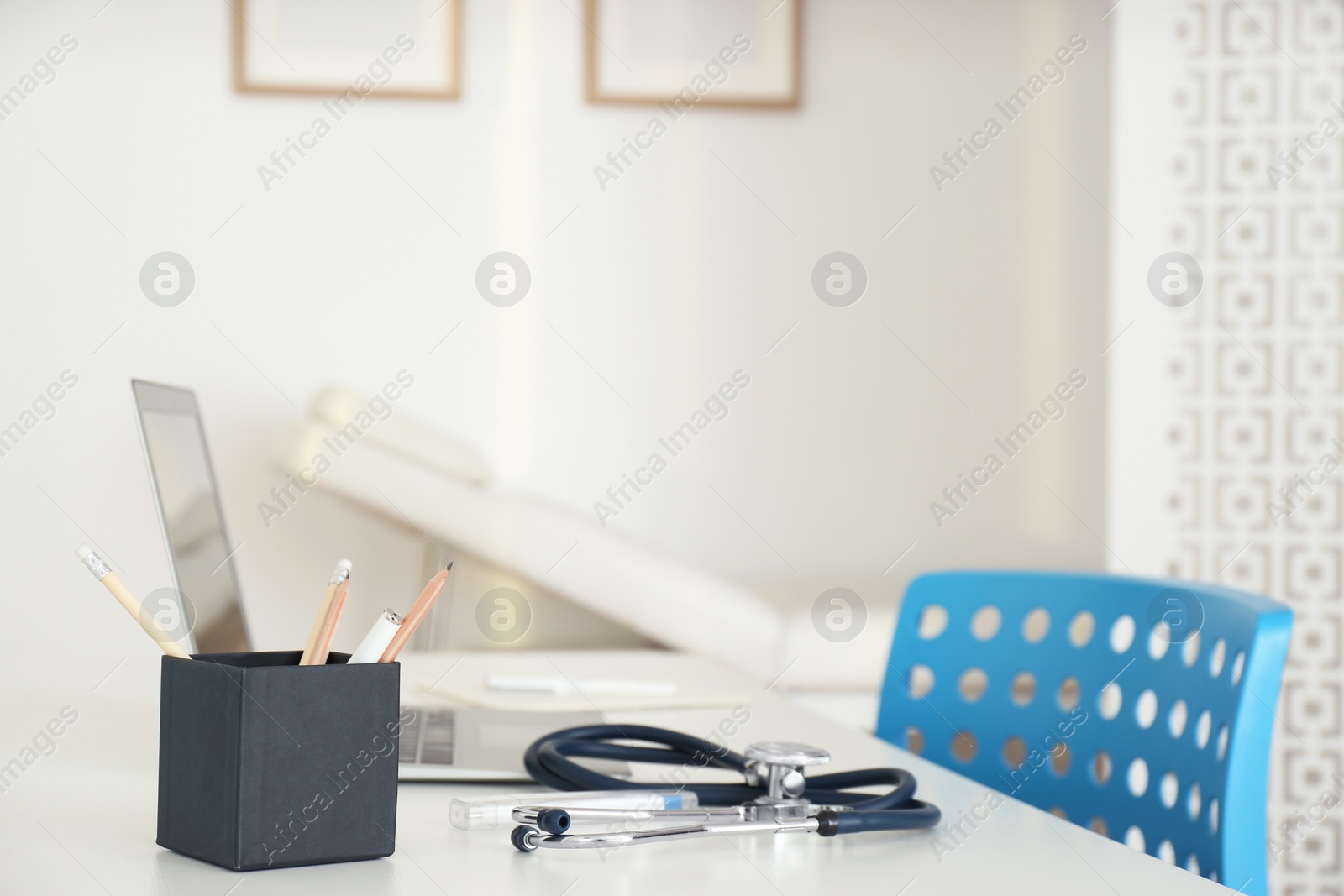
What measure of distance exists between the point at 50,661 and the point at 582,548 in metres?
1.03

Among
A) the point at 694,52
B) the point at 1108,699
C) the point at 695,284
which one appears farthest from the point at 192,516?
the point at 694,52

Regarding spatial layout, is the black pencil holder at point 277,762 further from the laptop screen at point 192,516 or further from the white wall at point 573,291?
the white wall at point 573,291

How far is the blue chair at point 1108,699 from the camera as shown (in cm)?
79

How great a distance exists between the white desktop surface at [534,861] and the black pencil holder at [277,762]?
0.5 inches

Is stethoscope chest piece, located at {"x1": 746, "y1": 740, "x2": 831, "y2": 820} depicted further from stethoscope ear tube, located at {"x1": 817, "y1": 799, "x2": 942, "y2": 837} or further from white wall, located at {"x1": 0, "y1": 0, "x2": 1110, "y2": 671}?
white wall, located at {"x1": 0, "y1": 0, "x2": 1110, "y2": 671}

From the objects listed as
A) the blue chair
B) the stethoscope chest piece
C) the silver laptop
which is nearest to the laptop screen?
the silver laptop

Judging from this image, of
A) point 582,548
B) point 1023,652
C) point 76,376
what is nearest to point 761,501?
point 582,548

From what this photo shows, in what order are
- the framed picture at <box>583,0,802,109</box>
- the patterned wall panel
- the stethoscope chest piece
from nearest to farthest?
1. the stethoscope chest piece
2. the patterned wall panel
3. the framed picture at <box>583,0,802,109</box>

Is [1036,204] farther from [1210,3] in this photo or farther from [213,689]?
[213,689]

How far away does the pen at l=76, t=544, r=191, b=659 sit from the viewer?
0.59 metres

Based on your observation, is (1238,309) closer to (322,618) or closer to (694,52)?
(694,52)

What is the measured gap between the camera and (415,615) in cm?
59

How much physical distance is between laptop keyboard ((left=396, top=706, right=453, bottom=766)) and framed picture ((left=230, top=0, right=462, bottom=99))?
2.40 m

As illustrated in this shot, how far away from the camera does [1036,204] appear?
3.31 m
